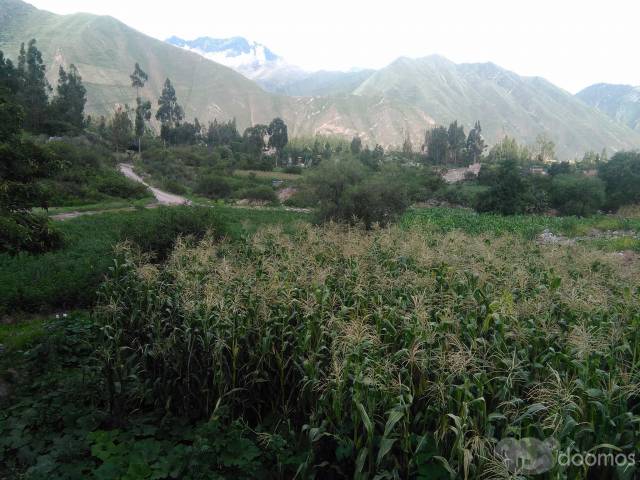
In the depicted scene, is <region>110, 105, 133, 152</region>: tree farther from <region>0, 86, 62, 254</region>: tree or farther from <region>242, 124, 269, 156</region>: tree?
<region>0, 86, 62, 254</region>: tree

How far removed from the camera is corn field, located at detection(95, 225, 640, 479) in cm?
385

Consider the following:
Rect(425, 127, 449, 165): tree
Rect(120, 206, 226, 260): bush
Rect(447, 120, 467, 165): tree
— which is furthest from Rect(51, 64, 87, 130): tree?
Rect(447, 120, 467, 165): tree

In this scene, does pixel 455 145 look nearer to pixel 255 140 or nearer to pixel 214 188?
pixel 255 140

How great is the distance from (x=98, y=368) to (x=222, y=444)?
3361 mm

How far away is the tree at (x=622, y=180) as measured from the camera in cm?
4822

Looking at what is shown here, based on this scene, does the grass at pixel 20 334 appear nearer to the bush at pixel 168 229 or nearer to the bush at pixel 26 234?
the bush at pixel 26 234

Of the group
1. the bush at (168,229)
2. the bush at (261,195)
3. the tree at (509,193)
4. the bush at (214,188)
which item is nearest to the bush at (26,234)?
the bush at (168,229)

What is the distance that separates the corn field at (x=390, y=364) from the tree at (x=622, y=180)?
50317 millimetres

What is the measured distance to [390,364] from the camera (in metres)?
4.47

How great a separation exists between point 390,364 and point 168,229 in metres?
13.0

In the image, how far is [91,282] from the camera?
12.0 meters

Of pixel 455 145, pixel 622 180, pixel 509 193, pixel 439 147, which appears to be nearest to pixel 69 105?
pixel 509 193

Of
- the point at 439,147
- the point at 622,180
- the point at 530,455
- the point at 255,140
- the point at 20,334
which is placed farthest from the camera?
the point at 439,147

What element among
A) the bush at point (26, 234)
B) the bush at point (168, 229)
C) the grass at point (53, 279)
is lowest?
the grass at point (53, 279)
